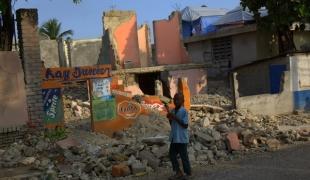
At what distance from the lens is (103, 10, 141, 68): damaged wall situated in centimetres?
2898

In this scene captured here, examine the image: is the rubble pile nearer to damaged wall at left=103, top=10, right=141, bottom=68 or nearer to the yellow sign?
the yellow sign

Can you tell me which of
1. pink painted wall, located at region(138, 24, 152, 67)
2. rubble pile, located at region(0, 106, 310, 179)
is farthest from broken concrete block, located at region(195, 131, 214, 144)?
pink painted wall, located at region(138, 24, 152, 67)

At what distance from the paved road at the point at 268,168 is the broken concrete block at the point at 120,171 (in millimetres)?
1221

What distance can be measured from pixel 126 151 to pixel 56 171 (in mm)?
1458

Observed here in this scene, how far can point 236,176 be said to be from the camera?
8.41 meters

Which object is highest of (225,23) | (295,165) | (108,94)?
(225,23)

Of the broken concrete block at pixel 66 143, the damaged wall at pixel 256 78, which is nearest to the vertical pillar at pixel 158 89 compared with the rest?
the damaged wall at pixel 256 78

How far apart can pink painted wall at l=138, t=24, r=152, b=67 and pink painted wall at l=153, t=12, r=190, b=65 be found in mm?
567

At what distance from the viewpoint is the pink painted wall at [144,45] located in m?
30.8

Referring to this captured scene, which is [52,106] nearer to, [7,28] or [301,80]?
[7,28]

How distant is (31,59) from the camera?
37.5 feet

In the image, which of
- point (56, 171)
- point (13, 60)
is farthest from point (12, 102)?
point (56, 171)

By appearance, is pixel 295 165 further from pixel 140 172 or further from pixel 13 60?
pixel 13 60

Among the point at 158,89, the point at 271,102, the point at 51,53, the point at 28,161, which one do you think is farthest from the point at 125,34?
the point at 28,161
